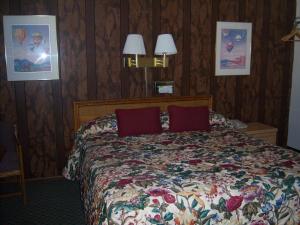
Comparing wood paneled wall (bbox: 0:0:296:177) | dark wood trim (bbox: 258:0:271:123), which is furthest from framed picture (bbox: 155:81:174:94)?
dark wood trim (bbox: 258:0:271:123)

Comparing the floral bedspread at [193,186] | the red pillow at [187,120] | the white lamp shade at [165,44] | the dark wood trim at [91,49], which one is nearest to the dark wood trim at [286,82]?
the red pillow at [187,120]

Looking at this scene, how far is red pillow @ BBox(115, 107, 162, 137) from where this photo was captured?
11.5ft

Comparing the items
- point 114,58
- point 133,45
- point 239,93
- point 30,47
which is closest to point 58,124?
point 30,47

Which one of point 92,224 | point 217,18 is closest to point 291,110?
point 217,18

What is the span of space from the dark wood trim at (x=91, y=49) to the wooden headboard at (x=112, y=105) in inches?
6.4

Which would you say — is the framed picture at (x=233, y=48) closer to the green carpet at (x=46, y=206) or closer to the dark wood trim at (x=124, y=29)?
the dark wood trim at (x=124, y=29)

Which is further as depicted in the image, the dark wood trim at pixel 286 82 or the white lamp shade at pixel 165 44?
the dark wood trim at pixel 286 82

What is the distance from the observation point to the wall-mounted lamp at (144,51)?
12.4 feet

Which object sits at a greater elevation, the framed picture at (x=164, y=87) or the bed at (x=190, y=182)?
the framed picture at (x=164, y=87)

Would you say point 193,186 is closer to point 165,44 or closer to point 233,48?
point 165,44

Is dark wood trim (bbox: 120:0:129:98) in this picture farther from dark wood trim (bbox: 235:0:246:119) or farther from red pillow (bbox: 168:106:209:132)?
dark wood trim (bbox: 235:0:246:119)

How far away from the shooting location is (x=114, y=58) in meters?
4.03

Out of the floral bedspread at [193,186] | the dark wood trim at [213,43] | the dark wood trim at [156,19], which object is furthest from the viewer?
the dark wood trim at [213,43]

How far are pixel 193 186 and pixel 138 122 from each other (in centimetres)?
151
